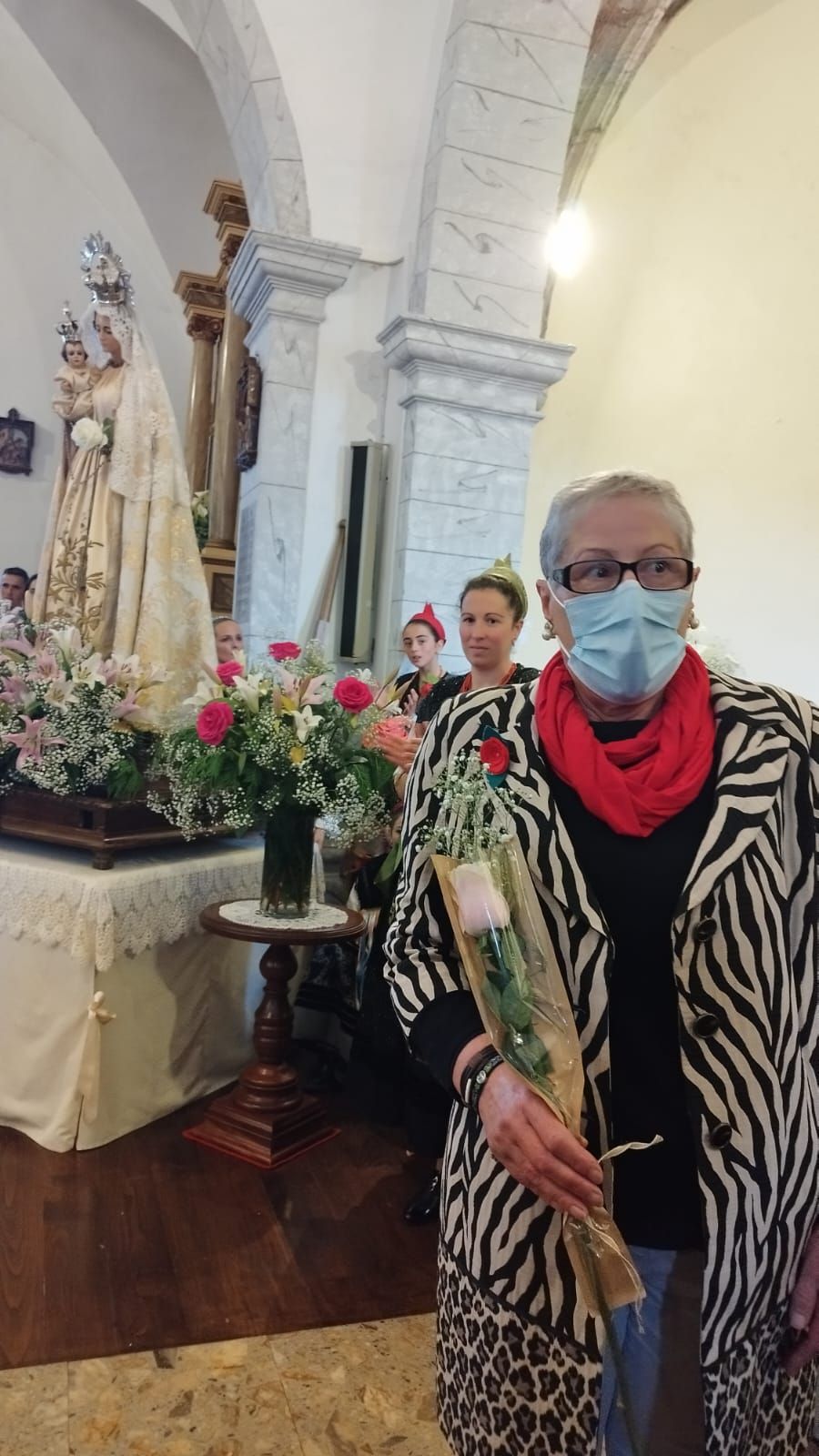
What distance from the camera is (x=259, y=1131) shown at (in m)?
3.00

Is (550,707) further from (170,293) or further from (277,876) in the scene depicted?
(170,293)

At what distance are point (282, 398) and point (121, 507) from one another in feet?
4.89

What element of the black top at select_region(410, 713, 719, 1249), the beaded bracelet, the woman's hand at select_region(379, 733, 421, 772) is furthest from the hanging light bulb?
the beaded bracelet

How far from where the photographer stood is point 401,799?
319 centimetres

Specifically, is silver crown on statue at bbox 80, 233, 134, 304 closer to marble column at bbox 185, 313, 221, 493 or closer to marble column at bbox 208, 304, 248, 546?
marble column at bbox 208, 304, 248, 546

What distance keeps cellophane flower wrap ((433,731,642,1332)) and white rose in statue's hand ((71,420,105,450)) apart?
2731 mm

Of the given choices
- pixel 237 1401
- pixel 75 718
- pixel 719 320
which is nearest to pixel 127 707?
pixel 75 718

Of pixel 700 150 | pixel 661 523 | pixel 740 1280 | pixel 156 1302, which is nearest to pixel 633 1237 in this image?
pixel 740 1280

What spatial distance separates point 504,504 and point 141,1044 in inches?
115

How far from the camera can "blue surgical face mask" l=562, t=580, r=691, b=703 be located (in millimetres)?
1236

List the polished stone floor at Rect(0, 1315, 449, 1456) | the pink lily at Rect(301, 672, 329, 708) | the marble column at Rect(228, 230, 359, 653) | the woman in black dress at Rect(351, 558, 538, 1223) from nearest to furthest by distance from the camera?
1. the polished stone floor at Rect(0, 1315, 449, 1456)
2. the woman in black dress at Rect(351, 558, 538, 1223)
3. the pink lily at Rect(301, 672, 329, 708)
4. the marble column at Rect(228, 230, 359, 653)

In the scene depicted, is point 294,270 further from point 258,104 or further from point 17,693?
point 17,693

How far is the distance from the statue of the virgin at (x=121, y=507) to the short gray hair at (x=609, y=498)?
2.34 m

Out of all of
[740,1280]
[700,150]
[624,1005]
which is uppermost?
[700,150]
